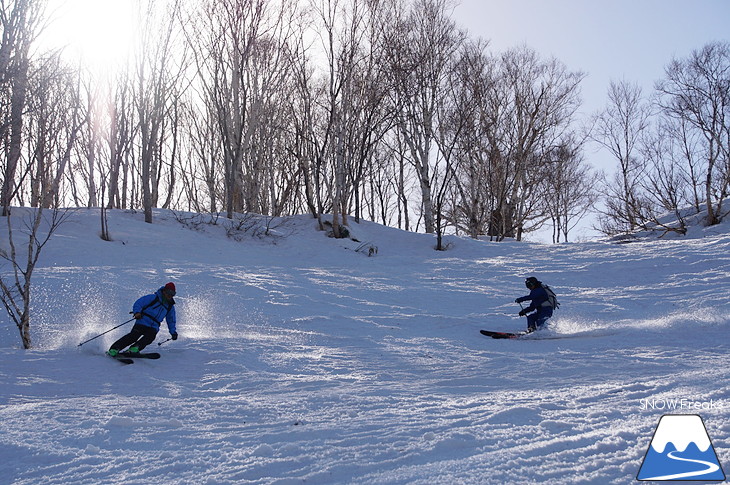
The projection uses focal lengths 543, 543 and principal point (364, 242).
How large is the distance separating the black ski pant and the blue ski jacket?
0.06 metres

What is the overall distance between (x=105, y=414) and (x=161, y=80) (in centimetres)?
1726

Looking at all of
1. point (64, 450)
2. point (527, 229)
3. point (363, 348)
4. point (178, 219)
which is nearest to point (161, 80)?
point (178, 219)

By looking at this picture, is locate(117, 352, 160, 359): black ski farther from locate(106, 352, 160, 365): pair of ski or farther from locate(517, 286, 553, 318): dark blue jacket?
locate(517, 286, 553, 318): dark blue jacket

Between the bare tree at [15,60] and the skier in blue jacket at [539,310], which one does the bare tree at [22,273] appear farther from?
the skier in blue jacket at [539,310]

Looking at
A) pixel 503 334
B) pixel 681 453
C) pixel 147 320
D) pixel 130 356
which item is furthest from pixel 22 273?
pixel 681 453

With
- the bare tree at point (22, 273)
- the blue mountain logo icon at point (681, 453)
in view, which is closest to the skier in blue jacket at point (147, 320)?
the bare tree at point (22, 273)

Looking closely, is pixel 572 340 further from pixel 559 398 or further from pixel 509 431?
pixel 509 431

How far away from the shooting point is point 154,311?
26.0ft

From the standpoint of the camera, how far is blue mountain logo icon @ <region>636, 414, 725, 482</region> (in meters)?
3.12

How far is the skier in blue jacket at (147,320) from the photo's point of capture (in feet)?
25.2

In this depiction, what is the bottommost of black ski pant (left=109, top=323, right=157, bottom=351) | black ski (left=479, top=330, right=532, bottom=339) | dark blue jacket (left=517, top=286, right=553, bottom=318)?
black ski (left=479, top=330, right=532, bottom=339)

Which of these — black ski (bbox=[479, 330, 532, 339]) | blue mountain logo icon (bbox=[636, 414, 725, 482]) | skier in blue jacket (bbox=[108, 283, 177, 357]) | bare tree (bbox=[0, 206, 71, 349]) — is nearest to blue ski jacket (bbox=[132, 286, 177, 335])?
skier in blue jacket (bbox=[108, 283, 177, 357])

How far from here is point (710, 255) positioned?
14906mm

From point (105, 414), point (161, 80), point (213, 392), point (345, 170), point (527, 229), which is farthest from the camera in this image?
point (527, 229)
